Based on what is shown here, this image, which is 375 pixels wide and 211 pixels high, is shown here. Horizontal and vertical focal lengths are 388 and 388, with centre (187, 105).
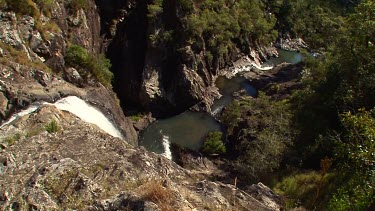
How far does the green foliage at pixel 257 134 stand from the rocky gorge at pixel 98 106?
298cm

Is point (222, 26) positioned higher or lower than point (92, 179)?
higher

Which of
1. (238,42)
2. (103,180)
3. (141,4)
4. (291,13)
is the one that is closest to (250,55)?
(238,42)

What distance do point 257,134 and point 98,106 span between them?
12.0m

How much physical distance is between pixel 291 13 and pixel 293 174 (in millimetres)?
71352

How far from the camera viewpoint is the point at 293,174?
21.5 metres

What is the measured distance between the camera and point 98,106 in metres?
23.0

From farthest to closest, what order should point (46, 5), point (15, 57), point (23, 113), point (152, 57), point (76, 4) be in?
point (152, 57) < point (76, 4) < point (46, 5) < point (15, 57) < point (23, 113)

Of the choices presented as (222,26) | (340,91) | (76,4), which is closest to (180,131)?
(76,4)

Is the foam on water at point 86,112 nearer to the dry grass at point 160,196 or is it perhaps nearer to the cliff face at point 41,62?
the cliff face at point 41,62

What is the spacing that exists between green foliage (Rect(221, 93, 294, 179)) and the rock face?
1101 centimetres

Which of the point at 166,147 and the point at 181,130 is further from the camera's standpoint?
the point at 181,130

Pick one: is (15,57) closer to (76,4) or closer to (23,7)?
(23,7)

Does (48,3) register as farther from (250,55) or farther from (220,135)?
(250,55)

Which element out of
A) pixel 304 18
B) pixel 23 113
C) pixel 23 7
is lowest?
pixel 23 113
